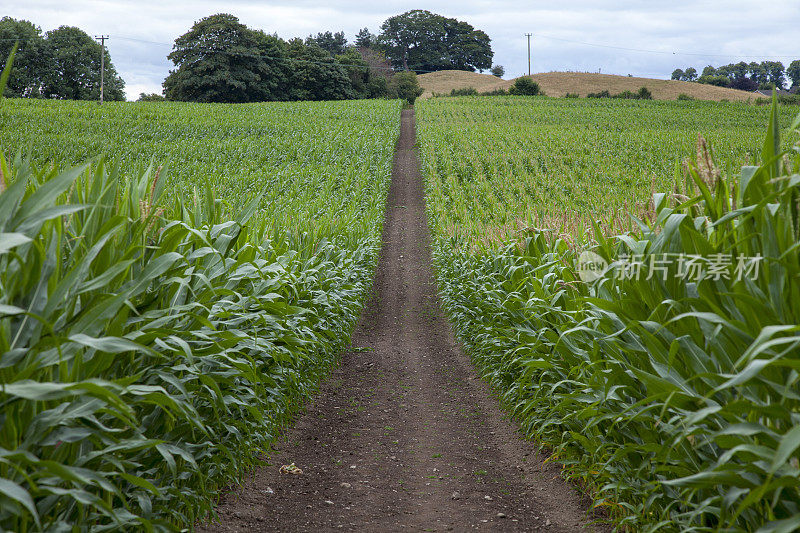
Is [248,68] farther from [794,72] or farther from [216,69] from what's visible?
[794,72]

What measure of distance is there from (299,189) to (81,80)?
52704 millimetres

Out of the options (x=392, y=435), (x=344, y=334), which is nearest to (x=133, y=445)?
(x=392, y=435)

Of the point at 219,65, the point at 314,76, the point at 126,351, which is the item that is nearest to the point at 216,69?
the point at 219,65

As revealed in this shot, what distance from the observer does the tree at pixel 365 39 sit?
368 feet

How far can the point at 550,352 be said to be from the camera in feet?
15.5

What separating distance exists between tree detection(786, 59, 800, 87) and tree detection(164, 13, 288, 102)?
9303 cm

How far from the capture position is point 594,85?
7088cm

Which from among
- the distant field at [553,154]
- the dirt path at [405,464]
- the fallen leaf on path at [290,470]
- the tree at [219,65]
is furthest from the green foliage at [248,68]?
the fallen leaf on path at [290,470]

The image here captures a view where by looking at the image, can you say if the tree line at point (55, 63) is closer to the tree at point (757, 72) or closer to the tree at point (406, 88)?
the tree at point (406, 88)

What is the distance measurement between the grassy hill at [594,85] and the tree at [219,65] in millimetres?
19555

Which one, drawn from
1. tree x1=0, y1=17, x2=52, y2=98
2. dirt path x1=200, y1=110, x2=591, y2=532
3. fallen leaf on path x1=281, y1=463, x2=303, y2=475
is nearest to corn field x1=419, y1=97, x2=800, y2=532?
dirt path x1=200, y1=110, x2=591, y2=532

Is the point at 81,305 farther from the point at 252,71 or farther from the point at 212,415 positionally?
the point at 252,71

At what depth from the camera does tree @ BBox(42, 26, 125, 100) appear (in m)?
58.9

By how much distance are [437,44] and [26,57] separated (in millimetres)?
68222
